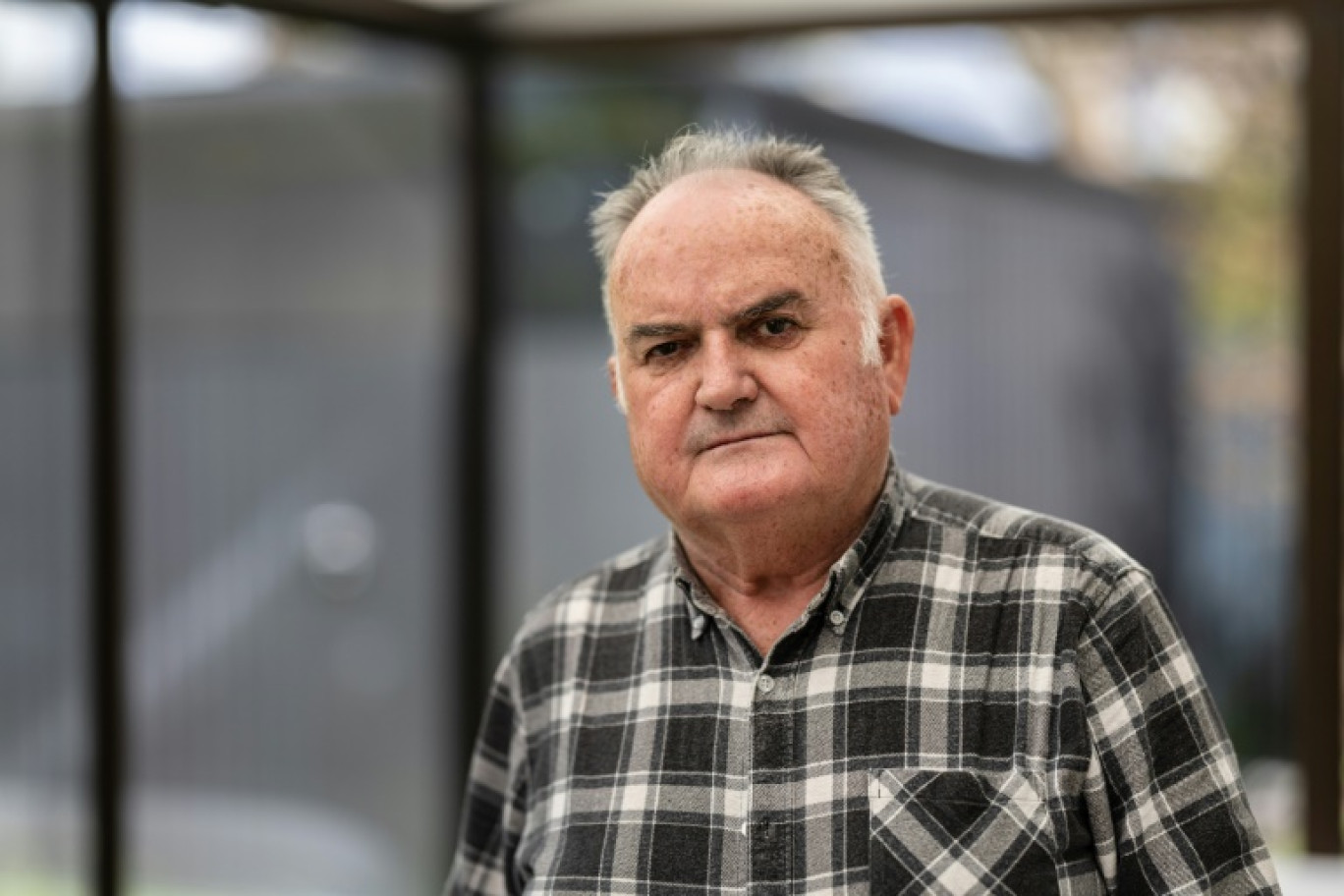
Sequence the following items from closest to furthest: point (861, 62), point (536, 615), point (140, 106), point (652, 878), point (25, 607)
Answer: point (652, 878), point (536, 615), point (25, 607), point (140, 106), point (861, 62)

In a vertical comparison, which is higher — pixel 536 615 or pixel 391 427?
pixel 391 427

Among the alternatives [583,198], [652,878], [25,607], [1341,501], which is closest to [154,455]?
[25,607]

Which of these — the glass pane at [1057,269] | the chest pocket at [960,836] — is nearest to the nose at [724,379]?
the chest pocket at [960,836]

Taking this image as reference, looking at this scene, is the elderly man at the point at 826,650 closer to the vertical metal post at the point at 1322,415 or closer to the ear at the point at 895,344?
the ear at the point at 895,344

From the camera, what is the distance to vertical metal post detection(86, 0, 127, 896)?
313cm

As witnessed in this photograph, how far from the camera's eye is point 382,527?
154 inches

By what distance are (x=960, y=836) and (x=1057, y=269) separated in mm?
2483

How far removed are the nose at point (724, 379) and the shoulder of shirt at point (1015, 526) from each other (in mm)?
246

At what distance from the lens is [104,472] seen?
10.3 feet

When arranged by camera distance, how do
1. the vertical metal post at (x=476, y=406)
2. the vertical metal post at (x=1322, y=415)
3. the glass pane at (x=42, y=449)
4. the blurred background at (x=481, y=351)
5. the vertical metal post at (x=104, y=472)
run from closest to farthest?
the glass pane at (x=42, y=449)
the vertical metal post at (x=104, y=472)
the blurred background at (x=481, y=351)
the vertical metal post at (x=1322, y=415)
the vertical metal post at (x=476, y=406)

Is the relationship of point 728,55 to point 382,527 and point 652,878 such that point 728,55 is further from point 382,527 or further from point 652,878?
point 652,878

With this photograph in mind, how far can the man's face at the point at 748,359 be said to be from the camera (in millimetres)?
1516

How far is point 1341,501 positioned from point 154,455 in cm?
240

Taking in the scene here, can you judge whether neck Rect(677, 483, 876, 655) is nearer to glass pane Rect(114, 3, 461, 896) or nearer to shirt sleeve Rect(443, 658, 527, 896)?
shirt sleeve Rect(443, 658, 527, 896)
